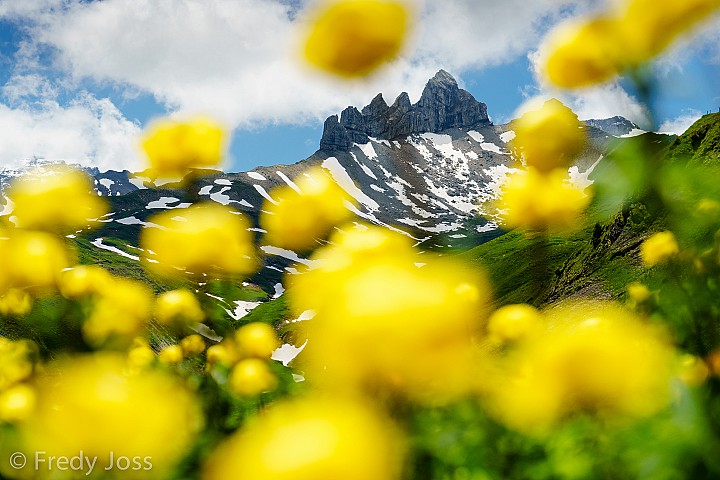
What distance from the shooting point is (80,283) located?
2512 millimetres

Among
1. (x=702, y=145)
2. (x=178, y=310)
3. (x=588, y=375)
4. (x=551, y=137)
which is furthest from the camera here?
(x=702, y=145)

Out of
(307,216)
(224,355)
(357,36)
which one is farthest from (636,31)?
(224,355)

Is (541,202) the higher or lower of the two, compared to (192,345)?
higher

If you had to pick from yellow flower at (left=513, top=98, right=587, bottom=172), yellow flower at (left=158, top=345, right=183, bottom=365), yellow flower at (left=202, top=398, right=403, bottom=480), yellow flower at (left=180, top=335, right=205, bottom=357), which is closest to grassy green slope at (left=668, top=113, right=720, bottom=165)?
yellow flower at (left=513, top=98, right=587, bottom=172)

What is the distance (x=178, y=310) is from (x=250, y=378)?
70 cm

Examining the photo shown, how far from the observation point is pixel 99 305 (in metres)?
2.47

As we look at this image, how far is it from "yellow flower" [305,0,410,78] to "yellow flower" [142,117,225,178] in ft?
2.68

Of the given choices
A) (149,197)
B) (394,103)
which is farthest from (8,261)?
(149,197)

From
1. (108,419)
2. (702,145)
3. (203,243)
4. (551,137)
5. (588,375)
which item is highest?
(702,145)

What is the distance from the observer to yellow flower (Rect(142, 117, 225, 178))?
261 centimetres

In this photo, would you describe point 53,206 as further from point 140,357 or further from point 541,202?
point 541,202

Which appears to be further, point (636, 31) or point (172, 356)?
point (172, 356)

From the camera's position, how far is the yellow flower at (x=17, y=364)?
8.70ft

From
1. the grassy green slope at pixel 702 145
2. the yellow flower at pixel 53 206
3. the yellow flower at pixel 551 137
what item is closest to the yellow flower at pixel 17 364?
the yellow flower at pixel 53 206
